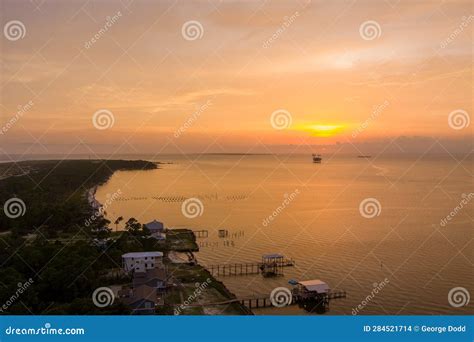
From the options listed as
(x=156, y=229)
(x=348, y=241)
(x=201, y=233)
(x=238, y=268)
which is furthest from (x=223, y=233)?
(x=348, y=241)

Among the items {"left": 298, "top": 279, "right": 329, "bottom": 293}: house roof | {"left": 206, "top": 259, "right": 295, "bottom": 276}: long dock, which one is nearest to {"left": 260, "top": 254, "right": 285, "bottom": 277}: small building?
{"left": 206, "top": 259, "right": 295, "bottom": 276}: long dock

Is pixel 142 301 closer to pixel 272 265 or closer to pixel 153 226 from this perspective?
pixel 272 265

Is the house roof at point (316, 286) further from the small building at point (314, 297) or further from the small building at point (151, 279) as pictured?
the small building at point (151, 279)

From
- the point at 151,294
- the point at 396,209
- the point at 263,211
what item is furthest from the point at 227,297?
the point at 396,209

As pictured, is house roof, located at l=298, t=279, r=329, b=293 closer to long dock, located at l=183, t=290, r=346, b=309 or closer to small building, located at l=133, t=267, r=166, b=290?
long dock, located at l=183, t=290, r=346, b=309

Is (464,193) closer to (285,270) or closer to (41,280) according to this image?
(285,270)

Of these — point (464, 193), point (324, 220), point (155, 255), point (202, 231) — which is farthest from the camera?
point (464, 193)
